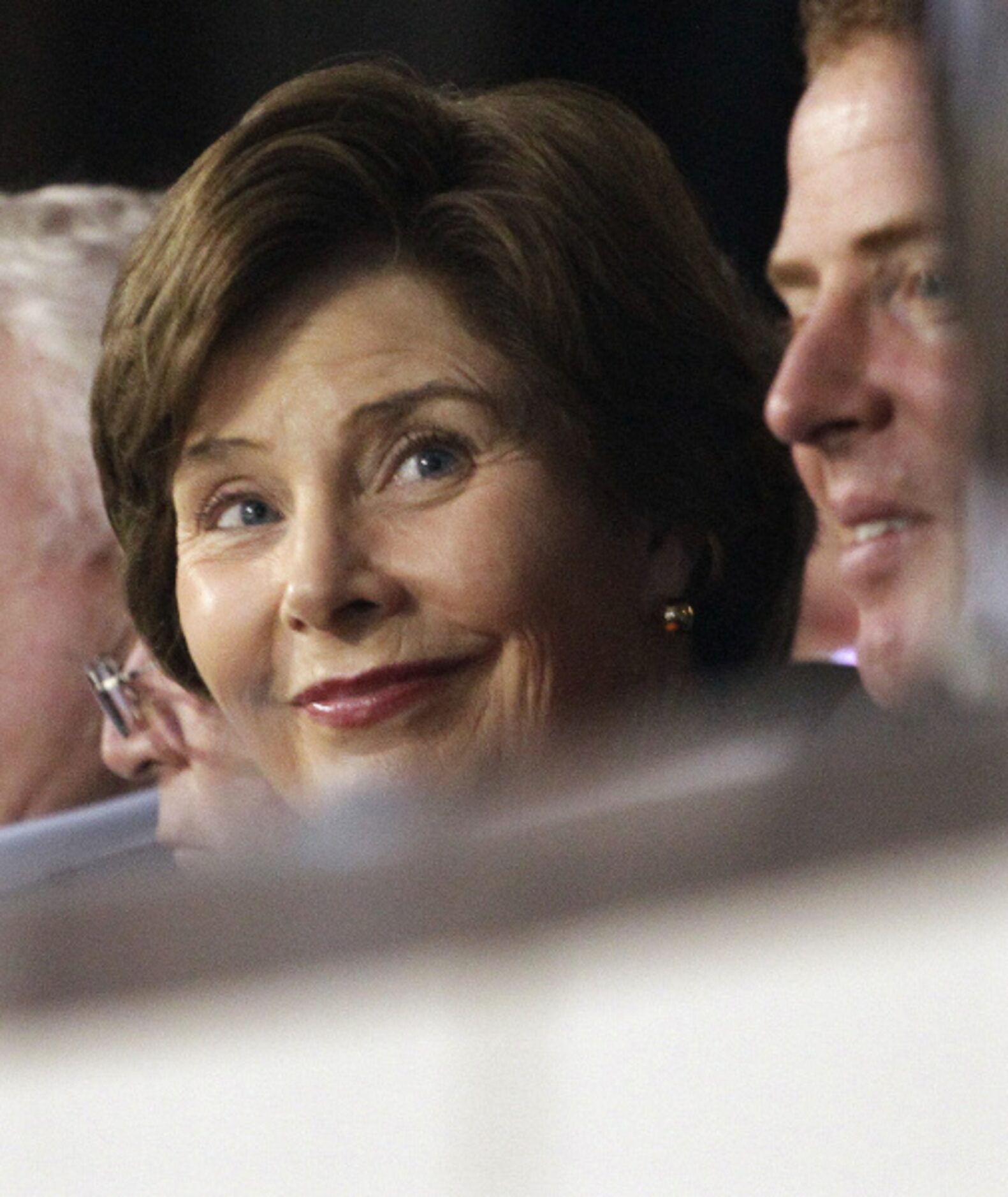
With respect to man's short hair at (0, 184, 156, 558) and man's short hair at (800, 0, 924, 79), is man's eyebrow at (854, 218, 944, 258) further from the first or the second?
man's short hair at (0, 184, 156, 558)

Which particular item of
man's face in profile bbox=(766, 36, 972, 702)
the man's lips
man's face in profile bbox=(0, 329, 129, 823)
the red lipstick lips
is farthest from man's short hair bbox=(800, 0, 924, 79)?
man's face in profile bbox=(0, 329, 129, 823)

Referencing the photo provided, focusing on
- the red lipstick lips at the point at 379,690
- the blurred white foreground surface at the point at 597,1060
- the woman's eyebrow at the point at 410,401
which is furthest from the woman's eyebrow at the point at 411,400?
the blurred white foreground surface at the point at 597,1060

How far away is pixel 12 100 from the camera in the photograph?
1.09 m

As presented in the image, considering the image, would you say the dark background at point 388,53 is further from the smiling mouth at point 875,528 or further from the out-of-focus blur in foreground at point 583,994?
the out-of-focus blur in foreground at point 583,994

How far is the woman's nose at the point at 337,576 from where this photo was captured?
93cm

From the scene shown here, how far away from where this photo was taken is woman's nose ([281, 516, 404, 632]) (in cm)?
93

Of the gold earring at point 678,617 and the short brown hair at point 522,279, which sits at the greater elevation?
the short brown hair at point 522,279

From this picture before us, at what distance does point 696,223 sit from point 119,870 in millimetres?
361

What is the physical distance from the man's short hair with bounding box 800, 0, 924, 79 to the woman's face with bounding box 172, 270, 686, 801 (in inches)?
7.4

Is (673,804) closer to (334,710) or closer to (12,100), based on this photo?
(334,710)

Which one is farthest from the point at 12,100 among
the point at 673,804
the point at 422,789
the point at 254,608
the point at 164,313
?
the point at 673,804

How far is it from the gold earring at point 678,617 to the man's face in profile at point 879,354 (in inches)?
3.2

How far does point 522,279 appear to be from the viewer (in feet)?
3.11

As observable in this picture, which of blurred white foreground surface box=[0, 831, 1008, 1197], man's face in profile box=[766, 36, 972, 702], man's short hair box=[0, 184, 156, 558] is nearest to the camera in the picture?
blurred white foreground surface box=[0, 831, 1008, 1197]
